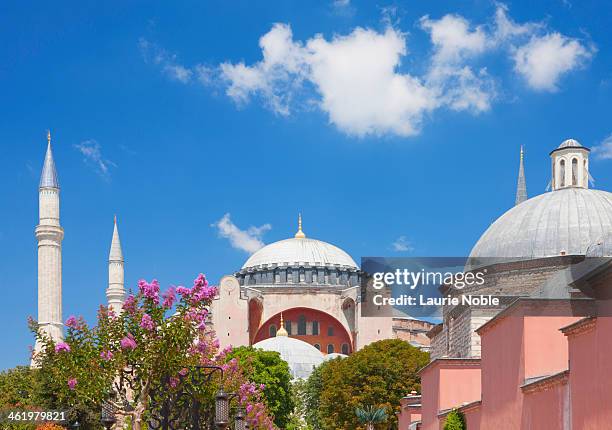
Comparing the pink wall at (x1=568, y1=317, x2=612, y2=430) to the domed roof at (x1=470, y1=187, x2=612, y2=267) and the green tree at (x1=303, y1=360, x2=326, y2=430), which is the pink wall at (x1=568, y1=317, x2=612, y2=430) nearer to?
the domed roof at (x1=470, y1=187, x2=612, y2=267)

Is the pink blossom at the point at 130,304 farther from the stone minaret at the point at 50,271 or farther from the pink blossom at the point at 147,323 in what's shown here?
the stone minaret at the point at 50,271

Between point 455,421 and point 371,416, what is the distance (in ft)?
57.4

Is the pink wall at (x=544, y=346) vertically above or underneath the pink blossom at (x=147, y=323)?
underneath

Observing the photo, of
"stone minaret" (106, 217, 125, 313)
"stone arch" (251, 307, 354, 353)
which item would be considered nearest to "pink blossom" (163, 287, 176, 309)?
"stone minaret" (106, 217, 125, 313)

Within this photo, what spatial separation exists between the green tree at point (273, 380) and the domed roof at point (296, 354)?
12648 millimetres

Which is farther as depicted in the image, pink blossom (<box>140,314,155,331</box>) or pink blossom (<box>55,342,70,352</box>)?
pink blossom (<box>55,342,70,352</box>)

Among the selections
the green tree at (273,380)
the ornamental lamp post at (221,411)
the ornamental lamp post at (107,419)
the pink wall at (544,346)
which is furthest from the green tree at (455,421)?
the green tree at (273,380)

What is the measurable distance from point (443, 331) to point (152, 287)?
19.7 meters

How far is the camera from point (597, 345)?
10.9 meters

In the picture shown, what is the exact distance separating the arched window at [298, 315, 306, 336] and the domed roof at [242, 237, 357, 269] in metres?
4.60

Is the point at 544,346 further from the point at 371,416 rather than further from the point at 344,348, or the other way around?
the point at 344,348

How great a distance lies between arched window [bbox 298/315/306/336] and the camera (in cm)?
6969

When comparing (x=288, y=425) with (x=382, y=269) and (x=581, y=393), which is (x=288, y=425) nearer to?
(x=382, y=269)

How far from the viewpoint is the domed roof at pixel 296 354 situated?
59500mm
